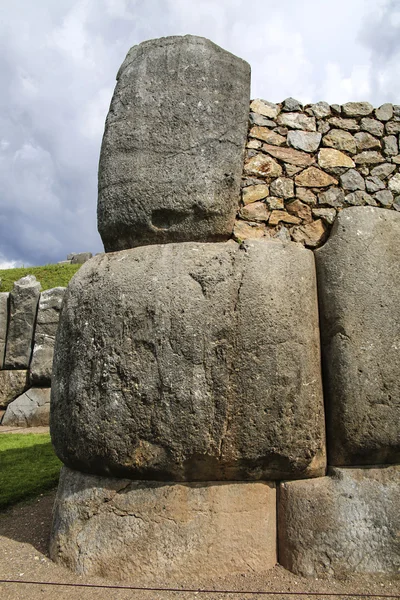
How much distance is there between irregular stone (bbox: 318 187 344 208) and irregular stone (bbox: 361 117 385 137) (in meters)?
0.60

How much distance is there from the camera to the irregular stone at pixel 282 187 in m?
3.50

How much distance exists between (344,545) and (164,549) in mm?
1056

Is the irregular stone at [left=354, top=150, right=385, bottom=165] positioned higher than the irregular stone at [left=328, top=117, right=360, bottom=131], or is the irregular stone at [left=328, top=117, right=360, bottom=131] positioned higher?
the irregular stone at [left=328, top=117, right=360, bottom=131]

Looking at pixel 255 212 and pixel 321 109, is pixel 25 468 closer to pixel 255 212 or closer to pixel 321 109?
pixel 255 212

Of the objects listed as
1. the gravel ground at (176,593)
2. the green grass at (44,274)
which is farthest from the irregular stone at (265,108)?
the green grass at (44,274)

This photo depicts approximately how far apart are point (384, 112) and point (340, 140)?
45cm

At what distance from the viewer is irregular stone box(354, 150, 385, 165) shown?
3619 mm

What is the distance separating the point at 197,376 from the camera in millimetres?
2752

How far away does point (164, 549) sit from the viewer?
8.86 feet

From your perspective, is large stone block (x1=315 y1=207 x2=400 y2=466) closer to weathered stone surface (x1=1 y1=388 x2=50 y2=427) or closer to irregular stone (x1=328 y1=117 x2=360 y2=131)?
irregular stone (x1=328 y1=117 x2=360 y2=131)

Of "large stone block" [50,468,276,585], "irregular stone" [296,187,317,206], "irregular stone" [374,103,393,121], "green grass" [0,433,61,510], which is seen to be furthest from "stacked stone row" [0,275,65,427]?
"irregular stone" [374,103,393,121]

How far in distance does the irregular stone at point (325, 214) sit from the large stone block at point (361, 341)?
289 millimetres

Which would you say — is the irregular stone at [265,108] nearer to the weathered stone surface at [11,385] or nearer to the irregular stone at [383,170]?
the irregular stone at [383,170]

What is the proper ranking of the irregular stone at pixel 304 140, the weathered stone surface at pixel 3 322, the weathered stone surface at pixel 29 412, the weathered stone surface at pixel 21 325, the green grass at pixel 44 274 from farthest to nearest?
the green grass at pixel 44 274, the weathered stone surface at pixel 3 322, the weathered stone surface at pixel 21 325, the weathered stone surface at pixel 29 412, the irregular stone at pixel 304 140
